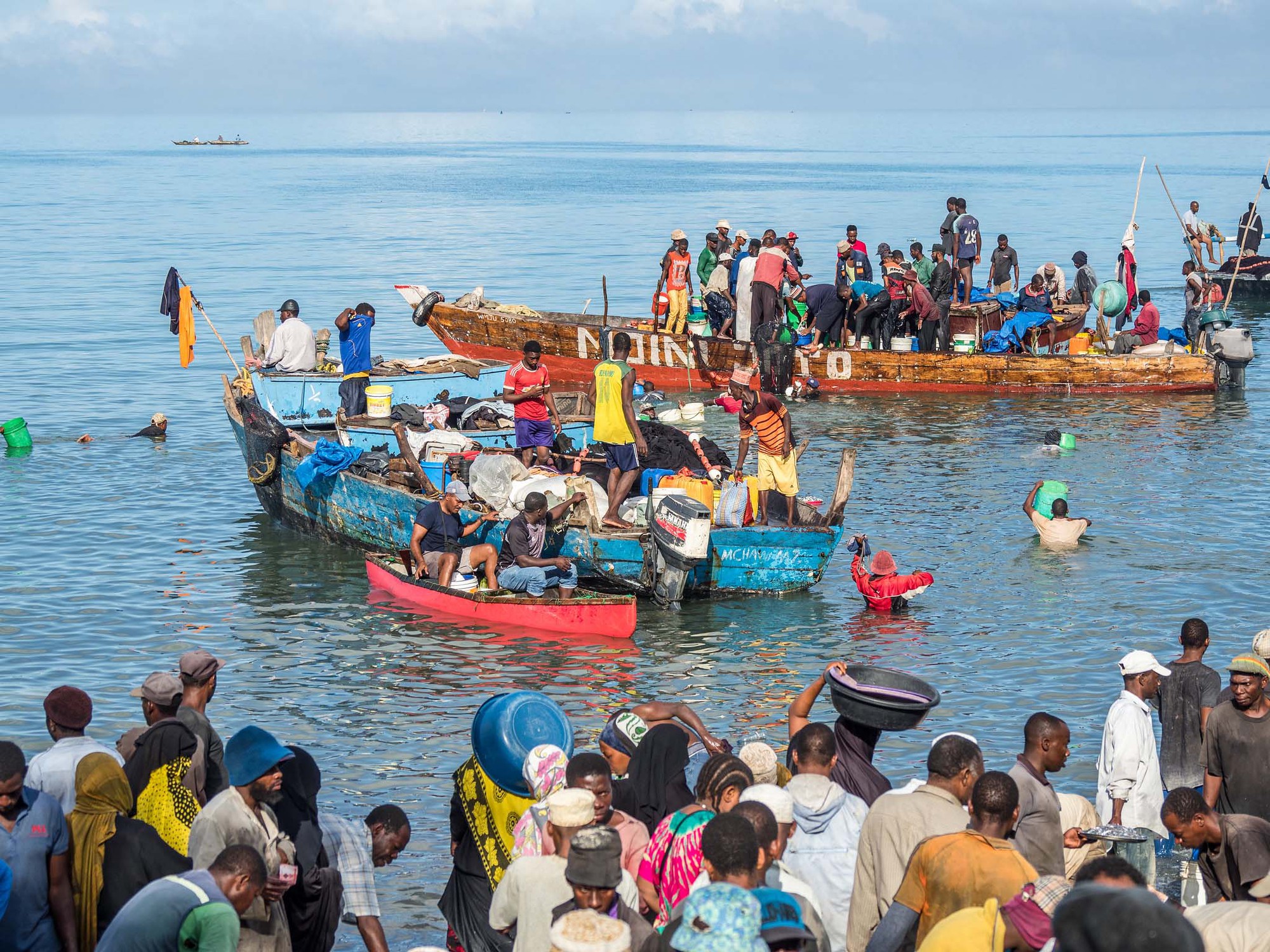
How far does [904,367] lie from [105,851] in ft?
66.4

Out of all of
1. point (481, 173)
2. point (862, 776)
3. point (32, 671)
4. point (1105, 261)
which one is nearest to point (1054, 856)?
point (862, 776)

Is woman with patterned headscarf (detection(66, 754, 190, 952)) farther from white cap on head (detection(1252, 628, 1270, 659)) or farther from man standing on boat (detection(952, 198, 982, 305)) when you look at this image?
man standing on boat (detection(952, 198, 982, 305))

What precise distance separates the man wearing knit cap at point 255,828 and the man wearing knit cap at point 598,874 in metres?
1.20

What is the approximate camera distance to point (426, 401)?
Result: 18516 mm

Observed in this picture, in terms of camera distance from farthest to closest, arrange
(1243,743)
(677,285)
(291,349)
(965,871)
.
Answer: (677,285)
(291,349)
(1243,743)
(965,871)

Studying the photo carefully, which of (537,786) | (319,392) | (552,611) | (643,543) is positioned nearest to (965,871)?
(537,786)

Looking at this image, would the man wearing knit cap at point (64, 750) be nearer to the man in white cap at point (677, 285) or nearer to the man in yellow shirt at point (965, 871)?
the man in yellow shirt at point (965, 871)

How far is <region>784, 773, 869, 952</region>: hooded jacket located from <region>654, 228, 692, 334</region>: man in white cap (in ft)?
62.2

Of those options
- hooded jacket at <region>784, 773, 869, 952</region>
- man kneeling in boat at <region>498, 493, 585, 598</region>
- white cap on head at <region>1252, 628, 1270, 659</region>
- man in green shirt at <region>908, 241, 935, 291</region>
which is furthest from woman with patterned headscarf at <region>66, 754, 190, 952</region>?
man in green shirt at <region>908, 241, 935, 291</region>

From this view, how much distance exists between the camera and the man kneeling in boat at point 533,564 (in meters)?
13.3

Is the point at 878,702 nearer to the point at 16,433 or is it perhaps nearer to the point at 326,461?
the point at 326,461

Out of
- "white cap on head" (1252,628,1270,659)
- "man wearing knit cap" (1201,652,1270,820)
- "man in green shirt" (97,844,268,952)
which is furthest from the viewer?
"white cap on head" (1252,628,1270,659)

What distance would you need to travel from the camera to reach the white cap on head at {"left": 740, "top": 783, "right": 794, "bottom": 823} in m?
5.41

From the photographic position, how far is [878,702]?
6.62m
